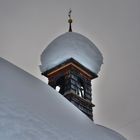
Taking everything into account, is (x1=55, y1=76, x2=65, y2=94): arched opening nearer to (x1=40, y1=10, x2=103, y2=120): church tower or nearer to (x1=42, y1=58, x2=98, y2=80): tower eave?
(x1=40, y1=10, x2=103, y2=120): church tower

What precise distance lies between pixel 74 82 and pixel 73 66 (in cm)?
83

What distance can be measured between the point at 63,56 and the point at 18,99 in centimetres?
1179

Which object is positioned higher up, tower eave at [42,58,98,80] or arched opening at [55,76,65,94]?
tower eave at [42,58,98,80]

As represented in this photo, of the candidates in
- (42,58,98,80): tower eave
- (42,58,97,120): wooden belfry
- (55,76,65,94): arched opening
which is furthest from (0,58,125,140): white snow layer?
(55,76,65,94): arched opening

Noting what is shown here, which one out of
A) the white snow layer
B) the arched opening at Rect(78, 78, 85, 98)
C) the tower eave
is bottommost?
the white snow layer

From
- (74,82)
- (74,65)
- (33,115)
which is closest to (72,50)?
(74,65)

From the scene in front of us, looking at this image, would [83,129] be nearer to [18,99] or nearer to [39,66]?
[18,99]

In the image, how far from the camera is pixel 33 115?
20.9 ft

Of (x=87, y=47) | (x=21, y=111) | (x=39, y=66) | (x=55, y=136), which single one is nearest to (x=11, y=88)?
(x=21, y=111)

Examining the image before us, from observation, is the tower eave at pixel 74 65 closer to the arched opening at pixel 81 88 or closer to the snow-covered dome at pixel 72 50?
the snow-covered dome at pixel 72 50

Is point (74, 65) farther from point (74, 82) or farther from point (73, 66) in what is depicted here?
point (74, 82)

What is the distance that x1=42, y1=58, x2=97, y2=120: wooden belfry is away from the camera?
62.6 ft

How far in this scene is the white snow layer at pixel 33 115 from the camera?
5.61 metres

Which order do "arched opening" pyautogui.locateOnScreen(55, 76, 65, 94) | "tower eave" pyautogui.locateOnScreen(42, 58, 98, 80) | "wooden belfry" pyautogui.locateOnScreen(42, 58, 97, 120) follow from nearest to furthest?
1. "tower eave" pyautogui.locateOnScreen(42, 58, 98, 80)
2. "wooden belfry" pyautogui.locateOnScreen(42, 58, 97, 120)
3. "arched opening" pyautogui.locateOnScreen(55, 76, 65, 94)
